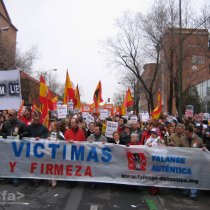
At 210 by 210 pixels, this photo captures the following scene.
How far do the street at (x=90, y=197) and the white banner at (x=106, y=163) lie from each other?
23cm

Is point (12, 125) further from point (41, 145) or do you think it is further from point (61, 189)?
point (61, 189)

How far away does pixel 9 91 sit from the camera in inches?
383

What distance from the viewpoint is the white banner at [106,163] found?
8.32m

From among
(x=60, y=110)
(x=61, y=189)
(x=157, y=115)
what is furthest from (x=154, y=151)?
(x=157, y=115)

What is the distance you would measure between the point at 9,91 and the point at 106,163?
307 cm

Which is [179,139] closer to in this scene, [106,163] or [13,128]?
[106,163]

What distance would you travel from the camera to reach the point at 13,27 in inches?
3017

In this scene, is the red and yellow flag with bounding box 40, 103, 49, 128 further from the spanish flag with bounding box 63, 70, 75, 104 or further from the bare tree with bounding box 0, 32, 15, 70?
the bare tree with bounding box 0, 32, 15, 70

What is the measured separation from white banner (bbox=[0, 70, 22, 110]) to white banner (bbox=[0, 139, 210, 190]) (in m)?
1.30

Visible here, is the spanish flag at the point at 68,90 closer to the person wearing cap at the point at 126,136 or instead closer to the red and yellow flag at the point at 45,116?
the red and yellow flag at the point at 45,116

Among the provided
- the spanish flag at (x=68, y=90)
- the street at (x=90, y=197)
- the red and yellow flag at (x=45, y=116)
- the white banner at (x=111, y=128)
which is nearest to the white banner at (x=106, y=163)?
the street at (x=90, y=197)

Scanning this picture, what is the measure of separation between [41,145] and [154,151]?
245cm

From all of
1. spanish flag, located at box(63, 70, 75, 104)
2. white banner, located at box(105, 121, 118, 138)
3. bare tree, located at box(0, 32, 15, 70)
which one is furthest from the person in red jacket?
bare tree, located at box(0, 32, 15, 70)

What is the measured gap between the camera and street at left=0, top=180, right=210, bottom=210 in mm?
7086
